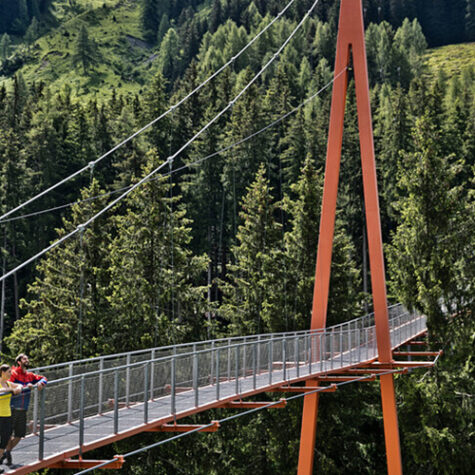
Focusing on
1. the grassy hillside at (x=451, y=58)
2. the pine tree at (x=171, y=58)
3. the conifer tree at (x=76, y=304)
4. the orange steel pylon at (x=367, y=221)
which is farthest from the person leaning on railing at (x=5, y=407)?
the pine tree at (x=171, y=58)

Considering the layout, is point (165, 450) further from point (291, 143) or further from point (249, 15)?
point (249, 15)

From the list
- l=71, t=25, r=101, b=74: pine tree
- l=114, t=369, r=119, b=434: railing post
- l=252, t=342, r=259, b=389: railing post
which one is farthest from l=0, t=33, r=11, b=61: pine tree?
l=114, t=369, r=119, b=434: railing post

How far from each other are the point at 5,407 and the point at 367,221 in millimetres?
14837

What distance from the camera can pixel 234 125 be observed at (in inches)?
2356

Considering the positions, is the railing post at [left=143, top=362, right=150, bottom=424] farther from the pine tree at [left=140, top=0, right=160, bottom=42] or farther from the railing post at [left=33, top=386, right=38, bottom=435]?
the pine tree at [left=140, top=0, right=160, bottom=42]

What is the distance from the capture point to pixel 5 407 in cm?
1092

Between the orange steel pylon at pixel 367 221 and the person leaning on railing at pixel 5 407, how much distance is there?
1409cm

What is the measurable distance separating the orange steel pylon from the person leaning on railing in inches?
555

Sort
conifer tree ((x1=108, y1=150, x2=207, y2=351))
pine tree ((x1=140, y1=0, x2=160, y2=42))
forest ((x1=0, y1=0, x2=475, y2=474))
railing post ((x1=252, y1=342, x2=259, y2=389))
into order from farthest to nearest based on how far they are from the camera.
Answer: pine tree ((x1=140, y1=0, x2=160, y2=42)) → conifer tree ((x1=108, y1=150, x2=207, y2=351)) → forest ((x1=0, y1=0, x2=475, y2=474)) → railing post ((x1=252, y1=342, x2=259, y2=389))

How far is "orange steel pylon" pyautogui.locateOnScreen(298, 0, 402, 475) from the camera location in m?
24.0

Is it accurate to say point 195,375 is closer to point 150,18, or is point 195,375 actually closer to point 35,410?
point 35,410

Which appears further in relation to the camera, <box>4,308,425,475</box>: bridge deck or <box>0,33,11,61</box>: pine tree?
<box>0,33,11,61</box>: pine tree

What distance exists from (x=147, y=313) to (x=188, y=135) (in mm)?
34224

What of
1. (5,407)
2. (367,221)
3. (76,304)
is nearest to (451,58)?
(76,304)
